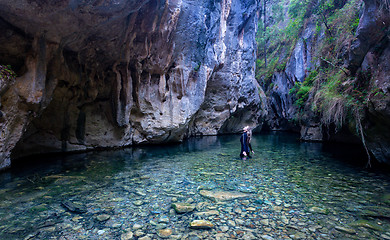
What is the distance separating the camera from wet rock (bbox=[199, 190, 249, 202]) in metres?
4.41

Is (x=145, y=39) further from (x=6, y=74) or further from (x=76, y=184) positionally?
(x=76, y=184)

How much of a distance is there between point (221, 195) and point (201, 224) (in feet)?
4.55

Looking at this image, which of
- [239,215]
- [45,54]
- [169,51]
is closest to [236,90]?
[169,51]

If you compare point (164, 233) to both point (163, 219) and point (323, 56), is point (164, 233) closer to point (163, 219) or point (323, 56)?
point (163, 219)

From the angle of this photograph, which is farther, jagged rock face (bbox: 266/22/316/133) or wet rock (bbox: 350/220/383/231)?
jagged rock face (bbox: 266/22/316/133)

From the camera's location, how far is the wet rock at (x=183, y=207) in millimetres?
3809

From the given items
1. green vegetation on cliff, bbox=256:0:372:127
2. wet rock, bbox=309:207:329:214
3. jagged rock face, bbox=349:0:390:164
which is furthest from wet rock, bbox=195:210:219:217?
green vegetation on cliff, bbox=256:0:372:127

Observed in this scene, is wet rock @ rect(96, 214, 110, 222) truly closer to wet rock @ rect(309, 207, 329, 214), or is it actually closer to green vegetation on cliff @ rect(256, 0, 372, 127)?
wet rock @ rect(309, 207, 329, 214)

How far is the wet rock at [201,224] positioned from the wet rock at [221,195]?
39.2 inches

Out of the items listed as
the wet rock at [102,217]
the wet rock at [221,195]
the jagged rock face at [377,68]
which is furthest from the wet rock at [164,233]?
the jagged rock face at [377,68]

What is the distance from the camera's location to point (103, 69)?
1080 cm

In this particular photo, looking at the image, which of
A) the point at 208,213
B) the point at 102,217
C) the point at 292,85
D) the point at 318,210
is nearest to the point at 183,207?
the point at 208,213

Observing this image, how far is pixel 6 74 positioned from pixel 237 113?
894 inches

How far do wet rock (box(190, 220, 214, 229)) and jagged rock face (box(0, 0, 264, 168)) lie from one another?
6.55 metres
